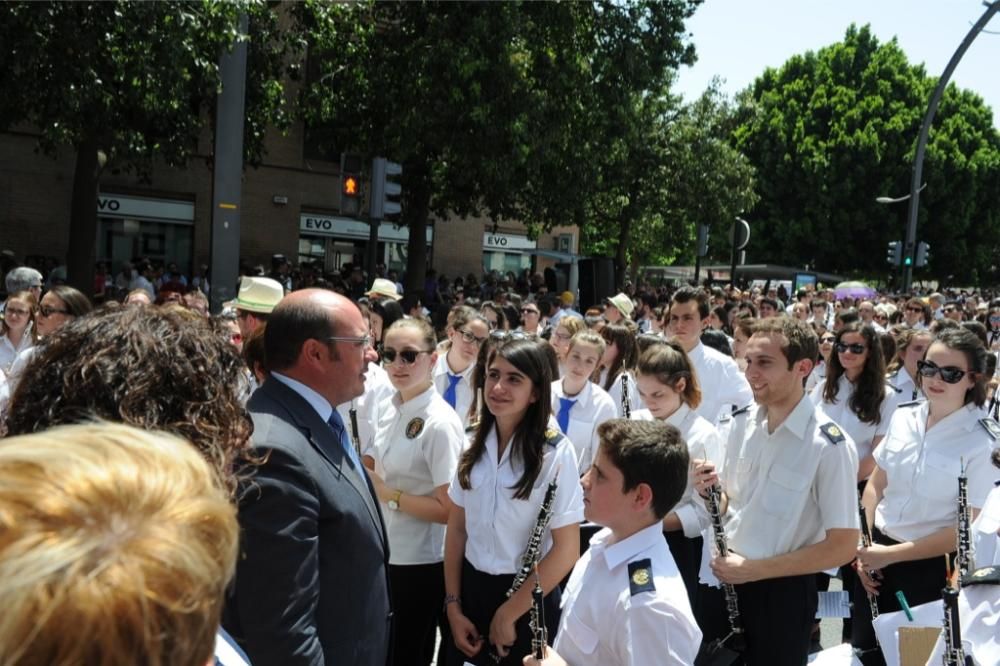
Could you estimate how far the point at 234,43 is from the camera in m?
11.3

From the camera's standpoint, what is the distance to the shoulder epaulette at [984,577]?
2.56 meters

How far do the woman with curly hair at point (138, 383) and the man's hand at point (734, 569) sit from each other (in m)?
2.40

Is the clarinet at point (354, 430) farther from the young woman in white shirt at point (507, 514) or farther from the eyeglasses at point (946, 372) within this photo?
the eyeglasses at point (946, 372)

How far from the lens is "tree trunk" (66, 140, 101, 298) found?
15.5m

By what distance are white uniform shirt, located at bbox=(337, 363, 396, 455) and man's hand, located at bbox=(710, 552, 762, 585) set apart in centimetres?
185

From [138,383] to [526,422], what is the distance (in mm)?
2187

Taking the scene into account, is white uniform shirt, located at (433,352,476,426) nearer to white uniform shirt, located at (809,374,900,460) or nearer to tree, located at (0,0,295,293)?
white uniform shirt, located at (809,374,900,460)

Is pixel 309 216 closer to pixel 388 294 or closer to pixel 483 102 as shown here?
pixel 483 102

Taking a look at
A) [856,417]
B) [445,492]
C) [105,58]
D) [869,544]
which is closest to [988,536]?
[869,544]

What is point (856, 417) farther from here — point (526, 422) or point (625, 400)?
point (526, 422)

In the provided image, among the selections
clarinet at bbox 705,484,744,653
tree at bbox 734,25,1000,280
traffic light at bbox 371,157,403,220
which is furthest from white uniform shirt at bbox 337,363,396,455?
tree at bbox 734,25,1000,280

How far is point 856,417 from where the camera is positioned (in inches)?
230

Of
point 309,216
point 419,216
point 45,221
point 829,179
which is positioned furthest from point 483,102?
point 829,179

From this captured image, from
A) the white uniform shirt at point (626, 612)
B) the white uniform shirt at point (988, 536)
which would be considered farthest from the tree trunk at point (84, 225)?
the white uniform shirt at point (988, 536)
